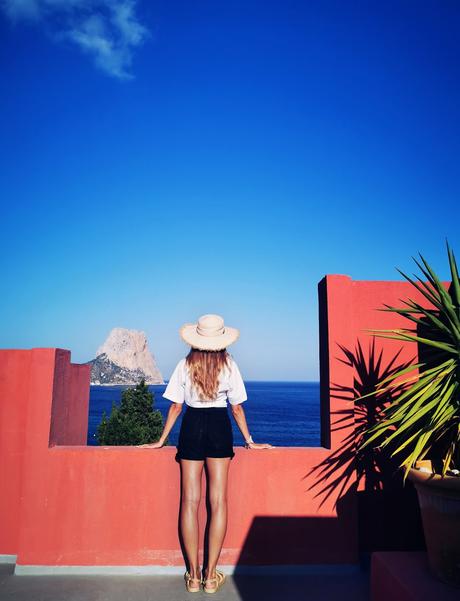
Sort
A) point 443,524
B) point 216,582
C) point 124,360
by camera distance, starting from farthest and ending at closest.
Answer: point 124,360
point 216,582
point 443,524

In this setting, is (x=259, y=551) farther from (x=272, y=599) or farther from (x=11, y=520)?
(x=11, y=520)

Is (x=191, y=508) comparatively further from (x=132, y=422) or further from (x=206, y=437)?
(x=132, y=422)

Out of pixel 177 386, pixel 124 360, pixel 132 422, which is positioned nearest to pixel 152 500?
pixel 177 386

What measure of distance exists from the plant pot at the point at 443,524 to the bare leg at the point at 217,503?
1291 mm

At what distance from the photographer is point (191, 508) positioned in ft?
9.95

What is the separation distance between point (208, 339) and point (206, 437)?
0.68 meters

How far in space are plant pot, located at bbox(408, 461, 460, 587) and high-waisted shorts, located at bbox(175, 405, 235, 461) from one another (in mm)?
1257

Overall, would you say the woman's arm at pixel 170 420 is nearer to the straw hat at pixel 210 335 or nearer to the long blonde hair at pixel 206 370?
the long blonde hair at pixel 206 370

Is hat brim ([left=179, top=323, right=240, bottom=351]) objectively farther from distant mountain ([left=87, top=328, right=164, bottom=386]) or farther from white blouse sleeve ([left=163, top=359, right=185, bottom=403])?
distant mountain ([left=87, top=328, right=164, bottom=386])

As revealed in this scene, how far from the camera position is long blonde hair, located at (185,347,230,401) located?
119 inches

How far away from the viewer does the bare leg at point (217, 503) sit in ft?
9.76

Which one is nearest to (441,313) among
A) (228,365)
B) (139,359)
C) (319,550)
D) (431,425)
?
(431,425)

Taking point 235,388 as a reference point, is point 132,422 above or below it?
below

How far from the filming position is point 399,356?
362 centimetres
